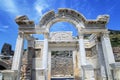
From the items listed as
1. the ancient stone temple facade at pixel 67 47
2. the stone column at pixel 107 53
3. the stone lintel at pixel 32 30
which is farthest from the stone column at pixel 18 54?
the stone column at pixel 107 53

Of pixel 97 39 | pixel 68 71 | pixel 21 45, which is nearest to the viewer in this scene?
pixel 21 45

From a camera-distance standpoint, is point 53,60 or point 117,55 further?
point 53,60

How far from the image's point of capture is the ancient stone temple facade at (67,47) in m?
10.3

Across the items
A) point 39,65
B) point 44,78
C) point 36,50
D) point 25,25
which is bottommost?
point 44,78

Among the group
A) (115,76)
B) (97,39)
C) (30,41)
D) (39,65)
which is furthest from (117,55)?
(30,41)

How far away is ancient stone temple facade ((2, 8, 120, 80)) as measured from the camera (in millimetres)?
10344

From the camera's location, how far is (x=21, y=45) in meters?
11.2

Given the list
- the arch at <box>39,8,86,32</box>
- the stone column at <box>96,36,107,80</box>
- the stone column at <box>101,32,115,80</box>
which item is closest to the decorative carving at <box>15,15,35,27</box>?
the arch at <box>39,8,86,32</box>

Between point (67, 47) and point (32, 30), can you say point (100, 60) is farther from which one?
point (32, 30)

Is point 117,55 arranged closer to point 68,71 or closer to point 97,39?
point 97,39

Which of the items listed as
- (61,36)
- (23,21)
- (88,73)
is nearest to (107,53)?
(88,73)

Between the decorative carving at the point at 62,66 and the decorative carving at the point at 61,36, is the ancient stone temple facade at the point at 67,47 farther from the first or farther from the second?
the decorative carving at the point at 62,66

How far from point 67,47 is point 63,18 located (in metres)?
3.31

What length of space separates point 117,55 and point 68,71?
12.2 meters
